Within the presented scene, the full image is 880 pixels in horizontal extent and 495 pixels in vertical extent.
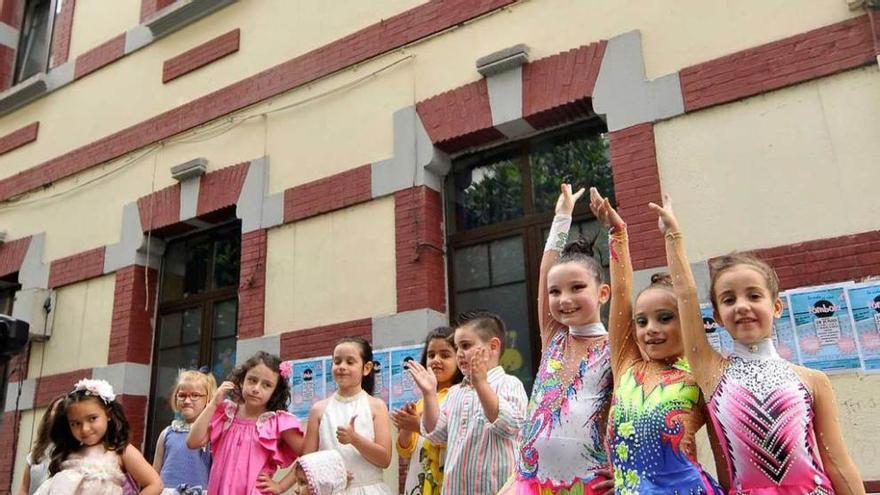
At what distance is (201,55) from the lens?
7188mm

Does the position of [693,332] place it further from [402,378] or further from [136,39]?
[136,39]

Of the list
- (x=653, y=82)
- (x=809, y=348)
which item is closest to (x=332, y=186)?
(x=653, y=82)

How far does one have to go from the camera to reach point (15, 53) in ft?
30.9

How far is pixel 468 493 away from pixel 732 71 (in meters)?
3.05

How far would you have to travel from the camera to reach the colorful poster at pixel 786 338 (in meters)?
3.72

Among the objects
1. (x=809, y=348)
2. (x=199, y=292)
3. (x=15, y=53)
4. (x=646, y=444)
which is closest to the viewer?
(x=646, y=444)

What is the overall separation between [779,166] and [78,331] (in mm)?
6774

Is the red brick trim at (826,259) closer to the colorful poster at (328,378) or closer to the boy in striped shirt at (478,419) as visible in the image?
the boy in striped shirt at (478,419)

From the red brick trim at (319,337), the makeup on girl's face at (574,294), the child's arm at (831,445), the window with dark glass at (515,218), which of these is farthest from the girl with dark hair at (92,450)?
the child's arm at (831,445)

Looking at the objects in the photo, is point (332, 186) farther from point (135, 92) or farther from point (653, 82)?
point (135, 92)

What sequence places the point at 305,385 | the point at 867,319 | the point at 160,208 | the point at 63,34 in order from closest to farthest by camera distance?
the point at 867,319, the point at 305,385, the point at 160,208, the point at 63,34

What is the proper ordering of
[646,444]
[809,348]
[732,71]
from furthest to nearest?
[732,71]
[809,348]
[646,444]

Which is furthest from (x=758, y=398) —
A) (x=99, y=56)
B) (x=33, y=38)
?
(x=33, y=38)

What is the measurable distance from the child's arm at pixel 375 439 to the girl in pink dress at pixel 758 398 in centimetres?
190
